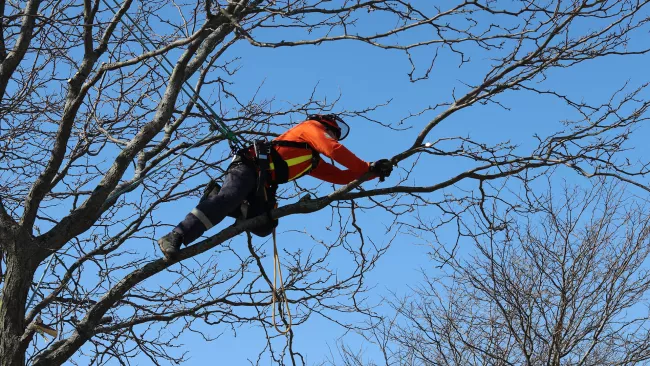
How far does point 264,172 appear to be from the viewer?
606 cm

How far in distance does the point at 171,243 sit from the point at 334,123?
5.42 ft

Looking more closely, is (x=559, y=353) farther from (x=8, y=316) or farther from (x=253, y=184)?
(x=8, y=316)

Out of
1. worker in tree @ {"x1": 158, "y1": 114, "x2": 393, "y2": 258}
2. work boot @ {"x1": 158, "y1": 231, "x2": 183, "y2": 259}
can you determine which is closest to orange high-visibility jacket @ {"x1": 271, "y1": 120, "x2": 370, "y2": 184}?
Answer: worker in tree @ {"x1": 158, "y1": 114, "x2": 393, "y2": 258}

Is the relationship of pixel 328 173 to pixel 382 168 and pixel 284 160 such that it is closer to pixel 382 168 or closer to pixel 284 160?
pixel 284 160

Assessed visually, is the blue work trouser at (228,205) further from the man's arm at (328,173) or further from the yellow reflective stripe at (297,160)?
the man's arm at (328,173)

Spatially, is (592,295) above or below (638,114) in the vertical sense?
above

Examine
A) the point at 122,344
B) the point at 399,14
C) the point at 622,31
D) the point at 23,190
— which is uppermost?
the point at 23,190

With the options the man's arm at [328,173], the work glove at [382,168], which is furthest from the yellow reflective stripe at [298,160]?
the work glove at [382,168]

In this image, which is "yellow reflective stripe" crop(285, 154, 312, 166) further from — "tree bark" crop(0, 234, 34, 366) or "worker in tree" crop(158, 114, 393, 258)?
"tree bark" crop(0, 234, 34, 366)

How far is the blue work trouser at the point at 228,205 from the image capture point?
570 cm

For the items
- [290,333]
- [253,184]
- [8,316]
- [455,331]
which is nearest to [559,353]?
[455,331]

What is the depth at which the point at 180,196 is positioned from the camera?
749cm

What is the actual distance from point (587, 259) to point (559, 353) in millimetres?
1200

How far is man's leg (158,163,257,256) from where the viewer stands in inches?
220
